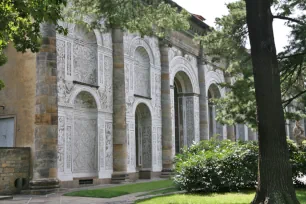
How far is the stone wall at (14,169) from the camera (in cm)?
1448

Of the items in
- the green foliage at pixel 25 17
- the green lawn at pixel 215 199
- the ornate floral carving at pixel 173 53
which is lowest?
the green lawn at pixel 215 199

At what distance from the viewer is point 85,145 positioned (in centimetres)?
1762

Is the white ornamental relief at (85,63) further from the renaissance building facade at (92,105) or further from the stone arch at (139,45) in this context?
the stone arch at (139,45)

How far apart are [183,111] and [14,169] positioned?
14865 mm

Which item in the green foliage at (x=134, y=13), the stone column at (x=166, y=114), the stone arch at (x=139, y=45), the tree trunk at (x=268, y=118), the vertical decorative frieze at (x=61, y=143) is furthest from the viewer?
the stone column at (x=166, y=114)

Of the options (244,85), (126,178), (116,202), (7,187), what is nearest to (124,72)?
(126,178)

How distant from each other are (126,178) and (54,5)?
11.7 metres

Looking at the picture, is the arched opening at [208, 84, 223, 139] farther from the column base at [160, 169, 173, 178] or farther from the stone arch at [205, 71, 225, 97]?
the column base at [160, 169, 173, 178]

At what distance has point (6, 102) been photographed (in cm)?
1645

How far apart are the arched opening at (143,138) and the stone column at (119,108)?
3232 mm

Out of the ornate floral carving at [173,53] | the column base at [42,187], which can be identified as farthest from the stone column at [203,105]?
the column base at [42,187]

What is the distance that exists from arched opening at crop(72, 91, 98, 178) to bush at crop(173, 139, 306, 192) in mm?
5609

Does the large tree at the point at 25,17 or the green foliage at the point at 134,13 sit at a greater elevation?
the green foliage at the point at 134,13

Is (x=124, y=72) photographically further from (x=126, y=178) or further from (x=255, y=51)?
(x=255, y=51)
